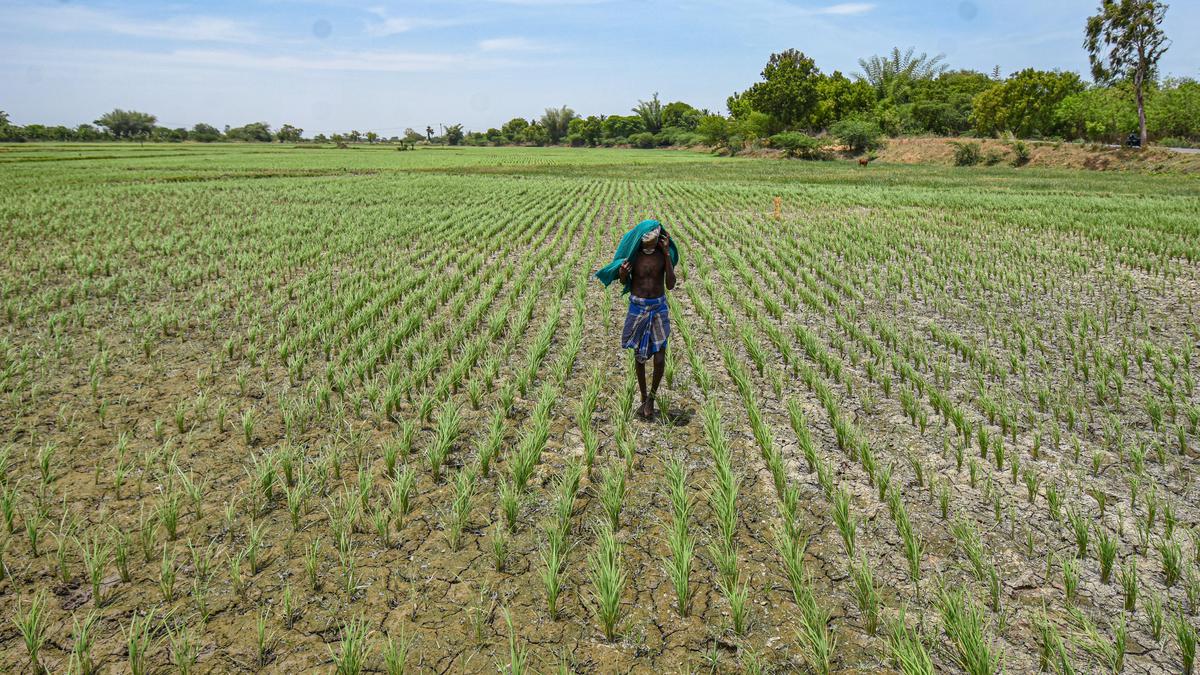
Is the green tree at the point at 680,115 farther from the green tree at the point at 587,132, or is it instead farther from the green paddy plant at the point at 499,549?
the green paddy plant at the point at 499,549

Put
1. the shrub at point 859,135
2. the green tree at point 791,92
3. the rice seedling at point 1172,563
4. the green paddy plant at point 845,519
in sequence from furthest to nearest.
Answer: the green tree at point 791,92 → the shrub at point 859,135 → the green paddy plant at point 845,519 → the rice seedling at point 1172,563

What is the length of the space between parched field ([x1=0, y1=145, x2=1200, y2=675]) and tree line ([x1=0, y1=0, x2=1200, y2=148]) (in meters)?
38.7

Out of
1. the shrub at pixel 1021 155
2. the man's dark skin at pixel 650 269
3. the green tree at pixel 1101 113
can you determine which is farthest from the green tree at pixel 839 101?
the man's dark skin at pixel 650 269

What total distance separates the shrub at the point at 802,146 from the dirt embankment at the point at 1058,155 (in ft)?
15.9

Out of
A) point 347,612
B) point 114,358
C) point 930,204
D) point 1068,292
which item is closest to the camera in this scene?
point 347,612

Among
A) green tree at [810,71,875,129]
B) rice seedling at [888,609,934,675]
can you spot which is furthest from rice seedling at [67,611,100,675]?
green tree at [810,71,875,129]

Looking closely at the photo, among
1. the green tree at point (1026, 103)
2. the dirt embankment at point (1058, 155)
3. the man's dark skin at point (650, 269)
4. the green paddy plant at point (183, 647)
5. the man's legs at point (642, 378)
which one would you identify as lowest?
the green paddy plant at point (183, 647)

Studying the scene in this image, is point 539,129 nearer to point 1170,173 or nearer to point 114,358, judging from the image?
point 1170,173

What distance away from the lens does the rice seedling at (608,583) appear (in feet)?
8.32

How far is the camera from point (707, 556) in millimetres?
3078

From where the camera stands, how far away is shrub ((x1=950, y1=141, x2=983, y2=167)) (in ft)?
130

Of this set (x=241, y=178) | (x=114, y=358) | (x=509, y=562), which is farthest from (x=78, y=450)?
(x=241, y=178)

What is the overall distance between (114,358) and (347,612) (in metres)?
5.18

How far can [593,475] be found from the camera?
12.8 ft
